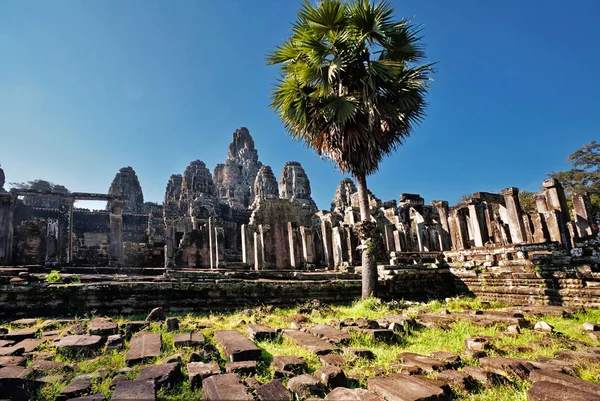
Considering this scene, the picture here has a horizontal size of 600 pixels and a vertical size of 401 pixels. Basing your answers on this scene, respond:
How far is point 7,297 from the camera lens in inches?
229

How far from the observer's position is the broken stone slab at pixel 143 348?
3.27 meters

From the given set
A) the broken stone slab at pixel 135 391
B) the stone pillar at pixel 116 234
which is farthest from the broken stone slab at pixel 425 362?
the stone pillar at pixel 116 234

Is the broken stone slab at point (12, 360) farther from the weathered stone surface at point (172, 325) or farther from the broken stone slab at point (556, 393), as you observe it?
the broken stone slab at point (556, 393)

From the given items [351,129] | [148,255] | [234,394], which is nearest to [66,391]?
[234,394]

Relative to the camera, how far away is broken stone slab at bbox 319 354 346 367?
3.20m

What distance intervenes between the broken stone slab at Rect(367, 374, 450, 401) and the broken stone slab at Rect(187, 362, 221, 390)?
1.28 m

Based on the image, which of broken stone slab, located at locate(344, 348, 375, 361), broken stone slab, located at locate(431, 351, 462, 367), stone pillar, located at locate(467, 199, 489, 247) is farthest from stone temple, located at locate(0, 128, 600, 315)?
broken stone slab, located at locate(431, 351, 462, 367)

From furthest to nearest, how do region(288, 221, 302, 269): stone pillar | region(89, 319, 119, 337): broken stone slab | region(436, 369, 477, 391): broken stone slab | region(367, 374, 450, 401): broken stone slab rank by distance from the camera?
region(288, 221, 302, 269): stone pillar → region(89, 319, 119, 337): broken stone slab → region(436, 369, 477, 391): broken stone slab → region(367, 374, 450, 401): broken stone slab

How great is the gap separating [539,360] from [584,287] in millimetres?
4863

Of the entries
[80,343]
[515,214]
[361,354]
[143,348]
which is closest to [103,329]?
[80,343]

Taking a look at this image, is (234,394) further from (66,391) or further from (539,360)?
(539,360)

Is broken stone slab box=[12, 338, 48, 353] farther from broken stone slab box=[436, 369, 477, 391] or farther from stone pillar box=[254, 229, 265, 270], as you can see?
stone pillar box=[254, 229, 265, 270]

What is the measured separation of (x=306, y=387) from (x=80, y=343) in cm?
268

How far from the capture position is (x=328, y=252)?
16.7 metres
